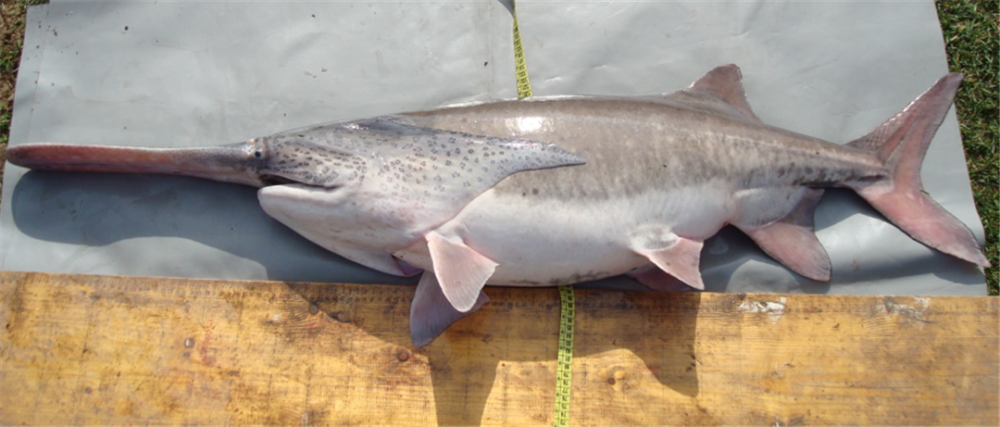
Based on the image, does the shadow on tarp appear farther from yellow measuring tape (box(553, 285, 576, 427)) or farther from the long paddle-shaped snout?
the long paddle-shaped snout

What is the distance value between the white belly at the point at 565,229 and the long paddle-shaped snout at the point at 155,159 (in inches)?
30.1

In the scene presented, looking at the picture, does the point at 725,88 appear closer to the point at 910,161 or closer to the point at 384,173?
the point at 910,161

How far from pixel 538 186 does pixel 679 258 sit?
672 millimetres

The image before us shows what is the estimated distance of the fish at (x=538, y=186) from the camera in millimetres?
1962

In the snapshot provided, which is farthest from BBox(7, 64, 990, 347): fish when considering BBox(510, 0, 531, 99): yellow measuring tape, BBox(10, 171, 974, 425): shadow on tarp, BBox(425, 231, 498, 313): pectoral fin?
BBox(510, 0, 531, 99): yellow measuring tape

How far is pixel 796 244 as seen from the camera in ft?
7.75

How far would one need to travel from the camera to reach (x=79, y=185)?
7.91 feet

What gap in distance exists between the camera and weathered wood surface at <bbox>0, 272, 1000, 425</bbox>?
6.92ft

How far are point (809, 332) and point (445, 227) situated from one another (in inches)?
69.0

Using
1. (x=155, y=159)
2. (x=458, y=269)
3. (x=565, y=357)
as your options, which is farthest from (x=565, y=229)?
(x=155, y=159)

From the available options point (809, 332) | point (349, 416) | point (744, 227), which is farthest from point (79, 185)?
point (809, 332)

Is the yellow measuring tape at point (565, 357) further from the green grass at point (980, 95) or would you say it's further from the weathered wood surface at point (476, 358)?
the green grass at point (980, 95)

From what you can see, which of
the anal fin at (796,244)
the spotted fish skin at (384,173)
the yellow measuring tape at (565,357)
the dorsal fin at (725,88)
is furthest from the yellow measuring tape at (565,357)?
the dorsal fin at (725,88)

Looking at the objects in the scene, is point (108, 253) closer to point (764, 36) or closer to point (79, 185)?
point (79, 185)
